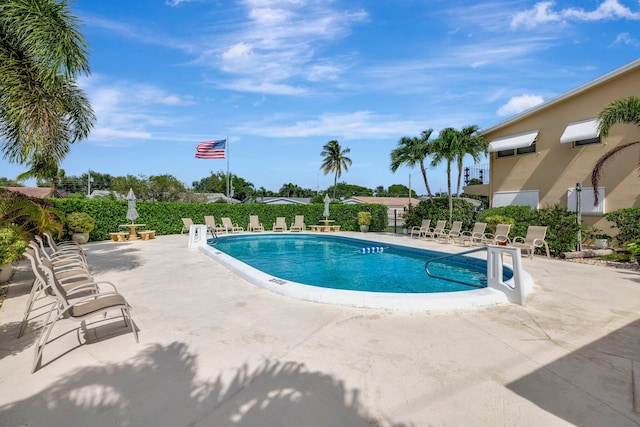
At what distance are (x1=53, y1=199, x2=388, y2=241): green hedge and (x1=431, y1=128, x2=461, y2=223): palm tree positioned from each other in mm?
6215

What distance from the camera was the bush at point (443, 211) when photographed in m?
17.0

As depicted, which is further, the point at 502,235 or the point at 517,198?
the point at 517,198

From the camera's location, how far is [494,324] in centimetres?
448

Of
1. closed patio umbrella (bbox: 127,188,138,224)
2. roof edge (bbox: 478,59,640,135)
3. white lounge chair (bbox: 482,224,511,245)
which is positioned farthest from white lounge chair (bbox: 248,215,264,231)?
roof edge (bbox: 478,59,640,135)

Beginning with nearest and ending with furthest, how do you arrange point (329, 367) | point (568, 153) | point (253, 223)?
point (329, 367), point (568, 153), point (253, 223)

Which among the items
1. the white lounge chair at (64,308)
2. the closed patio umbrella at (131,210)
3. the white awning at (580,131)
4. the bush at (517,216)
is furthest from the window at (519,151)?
the closed patio umbrella at (131,210)

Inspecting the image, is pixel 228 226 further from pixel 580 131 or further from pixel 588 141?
pixel 588 141

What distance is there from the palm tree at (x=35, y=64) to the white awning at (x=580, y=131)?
1830 centimetres

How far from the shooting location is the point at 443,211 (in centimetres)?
1708

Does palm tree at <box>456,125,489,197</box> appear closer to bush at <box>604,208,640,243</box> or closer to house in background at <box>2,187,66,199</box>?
bush at <box>604,208,640,243</box>

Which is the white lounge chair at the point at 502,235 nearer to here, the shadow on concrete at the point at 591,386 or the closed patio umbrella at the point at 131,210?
the shadow on concrete at the point at 591,386

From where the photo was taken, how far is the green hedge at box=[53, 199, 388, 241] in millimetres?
15906

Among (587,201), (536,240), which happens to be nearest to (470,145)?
(587,201)

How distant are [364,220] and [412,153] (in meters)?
5.46
